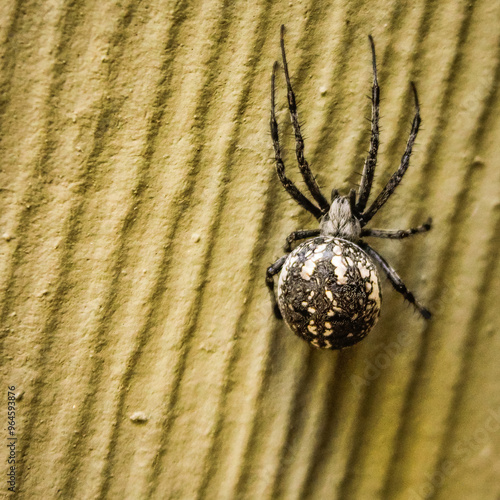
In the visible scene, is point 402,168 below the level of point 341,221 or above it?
above

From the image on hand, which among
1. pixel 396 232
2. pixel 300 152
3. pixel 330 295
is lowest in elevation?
pixel 330 295

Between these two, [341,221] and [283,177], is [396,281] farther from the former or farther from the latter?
[283,177]

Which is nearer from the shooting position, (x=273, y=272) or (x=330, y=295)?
(x=330, y=295)

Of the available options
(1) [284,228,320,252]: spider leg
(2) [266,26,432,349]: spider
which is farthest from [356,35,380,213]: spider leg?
(1) [284,228,320,252]: spider leg

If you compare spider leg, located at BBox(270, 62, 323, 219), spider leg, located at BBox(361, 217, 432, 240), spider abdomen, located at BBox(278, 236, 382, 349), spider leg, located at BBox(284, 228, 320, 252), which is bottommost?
spider abdomen, located at BBox(278, 236, 382, 349)

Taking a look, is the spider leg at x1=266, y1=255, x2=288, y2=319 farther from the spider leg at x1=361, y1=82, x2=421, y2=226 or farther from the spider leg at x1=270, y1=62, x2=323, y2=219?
the spider leg at x1=361, y1=82, x2=421, y2=226

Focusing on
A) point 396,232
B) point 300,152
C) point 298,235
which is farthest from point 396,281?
point 300,152
